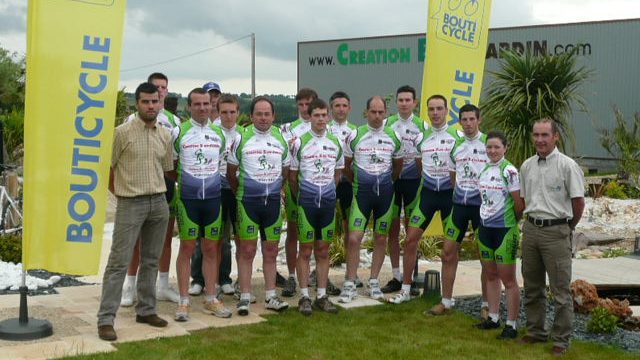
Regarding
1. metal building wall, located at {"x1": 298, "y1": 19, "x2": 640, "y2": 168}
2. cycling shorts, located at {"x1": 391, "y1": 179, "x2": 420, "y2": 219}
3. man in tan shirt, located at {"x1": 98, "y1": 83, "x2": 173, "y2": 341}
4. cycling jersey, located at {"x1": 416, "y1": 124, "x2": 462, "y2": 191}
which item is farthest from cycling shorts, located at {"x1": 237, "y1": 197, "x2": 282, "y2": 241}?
metal building wall, located at {"x1": 298, "y1": 19, "x2": 640, "y2": 168}

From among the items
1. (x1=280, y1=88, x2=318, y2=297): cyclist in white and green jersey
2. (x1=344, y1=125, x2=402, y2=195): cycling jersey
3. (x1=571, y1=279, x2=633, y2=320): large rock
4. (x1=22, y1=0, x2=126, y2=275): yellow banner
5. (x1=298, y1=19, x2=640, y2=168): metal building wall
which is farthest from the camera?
(x1=298, y1=19, x2=640, y2=168): metal building wall

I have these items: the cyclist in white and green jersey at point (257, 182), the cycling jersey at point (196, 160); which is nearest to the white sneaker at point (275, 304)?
the cyclist in white and green jersey at point (257, 182)

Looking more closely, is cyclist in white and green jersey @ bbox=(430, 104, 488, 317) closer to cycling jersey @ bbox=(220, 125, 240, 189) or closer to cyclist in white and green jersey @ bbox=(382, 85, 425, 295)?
cyclist in white and green jersey @ bbox=(382, 85, 425, 295)

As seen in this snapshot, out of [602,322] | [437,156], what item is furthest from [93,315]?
[602,322]

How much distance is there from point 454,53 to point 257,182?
10.2 feet

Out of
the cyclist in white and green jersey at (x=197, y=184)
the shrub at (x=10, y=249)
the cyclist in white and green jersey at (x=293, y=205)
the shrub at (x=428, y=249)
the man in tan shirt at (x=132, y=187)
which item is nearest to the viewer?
the man in tan shirt at (x=132, y=187)

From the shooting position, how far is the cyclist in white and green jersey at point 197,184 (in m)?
6.19

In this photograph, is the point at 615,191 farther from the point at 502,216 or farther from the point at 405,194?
the point at 502,216

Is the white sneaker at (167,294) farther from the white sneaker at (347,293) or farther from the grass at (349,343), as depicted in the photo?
the white sneaker at (347,293)

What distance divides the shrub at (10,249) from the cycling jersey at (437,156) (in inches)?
197

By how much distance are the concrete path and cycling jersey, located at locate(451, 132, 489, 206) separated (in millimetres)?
1514

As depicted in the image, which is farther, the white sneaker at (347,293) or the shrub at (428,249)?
the shrub at (428,249)

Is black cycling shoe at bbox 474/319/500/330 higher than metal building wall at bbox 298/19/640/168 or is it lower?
lower

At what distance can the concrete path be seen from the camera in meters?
5.38
